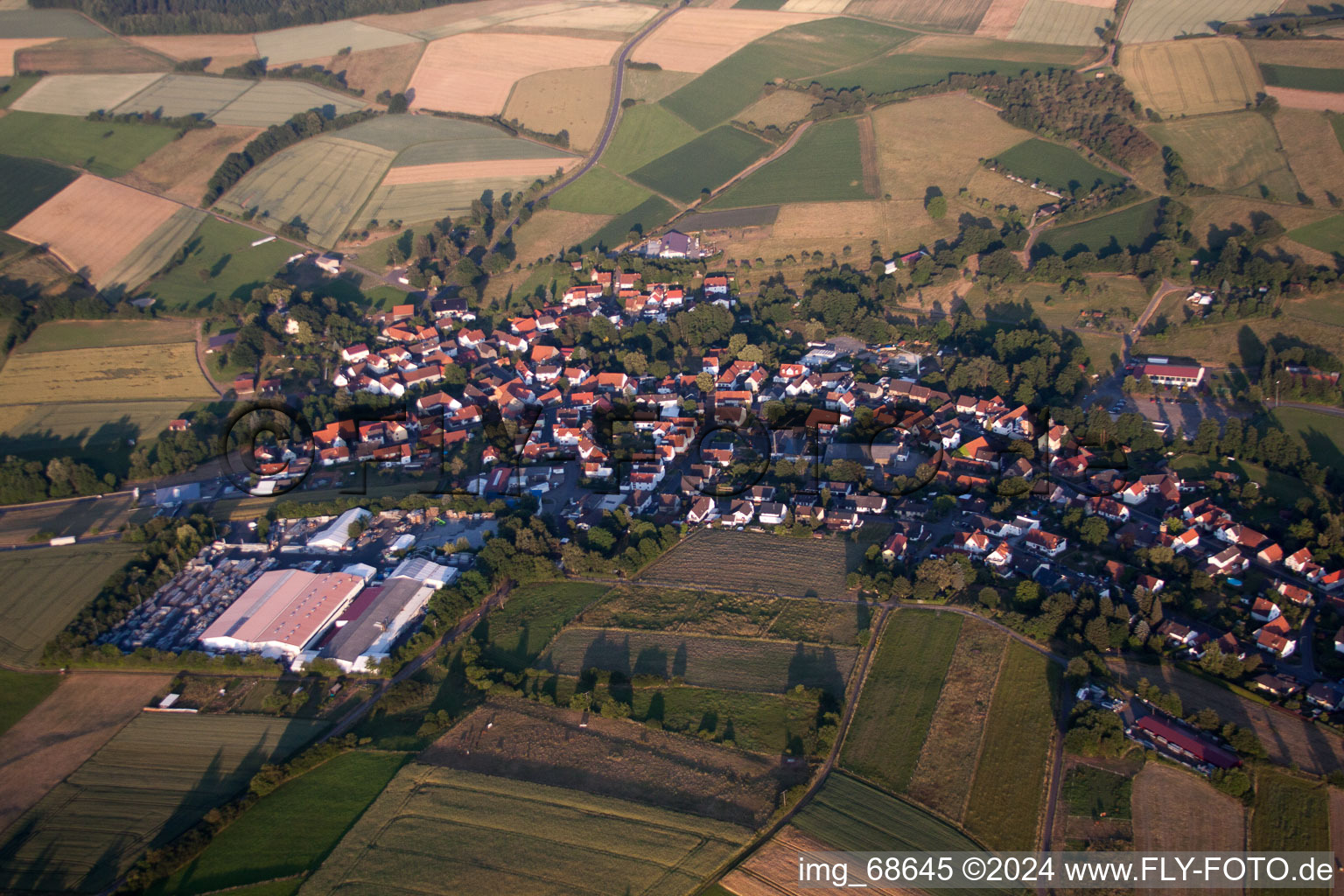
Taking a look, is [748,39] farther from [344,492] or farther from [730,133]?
[344,492]

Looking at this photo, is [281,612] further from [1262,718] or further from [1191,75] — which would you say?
[1191,75]

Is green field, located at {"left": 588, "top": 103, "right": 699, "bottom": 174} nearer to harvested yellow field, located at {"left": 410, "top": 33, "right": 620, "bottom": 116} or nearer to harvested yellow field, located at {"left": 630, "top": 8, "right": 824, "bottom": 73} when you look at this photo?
harvested yellow field, located at {"left": 630, "top": 8, "right": 824, "bottom": 73}

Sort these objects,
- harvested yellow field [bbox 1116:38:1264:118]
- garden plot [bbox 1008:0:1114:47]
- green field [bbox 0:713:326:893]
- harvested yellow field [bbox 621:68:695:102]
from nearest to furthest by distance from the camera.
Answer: green field [bbox 0:713:326:893], harvested yellow field [bbox 1116:38:1264:118], garden plot [bbox 1008:0:1114:47], harvested yellow field [bbox 621:68:695:102]

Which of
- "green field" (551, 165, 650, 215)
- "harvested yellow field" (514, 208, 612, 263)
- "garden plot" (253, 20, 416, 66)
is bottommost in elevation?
"harvested yellow field" (514, 208, 612, 263)

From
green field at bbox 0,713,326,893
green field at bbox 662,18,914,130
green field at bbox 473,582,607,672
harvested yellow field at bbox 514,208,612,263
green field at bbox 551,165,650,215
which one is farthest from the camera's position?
green field at bbox 662,18,914,130

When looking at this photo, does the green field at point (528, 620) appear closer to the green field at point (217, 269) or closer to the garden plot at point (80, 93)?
the green field at point (217, 269)

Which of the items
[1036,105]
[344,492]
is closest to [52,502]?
[344,492]

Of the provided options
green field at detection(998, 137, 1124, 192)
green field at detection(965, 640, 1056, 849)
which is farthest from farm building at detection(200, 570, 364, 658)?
green field at detection(998, 137, 1124, 192)
